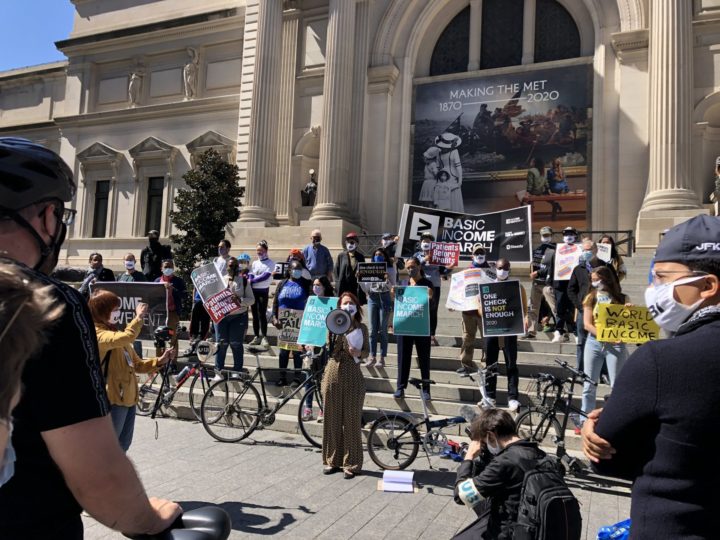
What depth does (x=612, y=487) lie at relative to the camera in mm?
6223

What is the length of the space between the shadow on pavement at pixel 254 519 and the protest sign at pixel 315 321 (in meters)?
3.17

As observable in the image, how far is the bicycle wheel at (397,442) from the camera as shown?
6762mm

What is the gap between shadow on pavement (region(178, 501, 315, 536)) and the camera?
498cm

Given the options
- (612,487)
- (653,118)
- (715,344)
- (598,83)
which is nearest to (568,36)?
(598,83)

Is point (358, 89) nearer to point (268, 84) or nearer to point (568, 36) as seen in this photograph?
point (268, 84)

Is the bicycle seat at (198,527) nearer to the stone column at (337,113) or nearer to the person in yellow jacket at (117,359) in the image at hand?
the person in yellow jacket at (117,359)

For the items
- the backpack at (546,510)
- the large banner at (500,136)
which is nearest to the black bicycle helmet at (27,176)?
the backpack at (546,510)

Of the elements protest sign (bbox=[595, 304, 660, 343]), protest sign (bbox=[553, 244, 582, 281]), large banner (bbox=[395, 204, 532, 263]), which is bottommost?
protest sign (bbox=[595, 304, 660, 343])

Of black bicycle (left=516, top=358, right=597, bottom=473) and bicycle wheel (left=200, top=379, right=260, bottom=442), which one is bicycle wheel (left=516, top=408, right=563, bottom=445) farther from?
bicycle wheel (left=200, top=379, right=260, bottom=442)

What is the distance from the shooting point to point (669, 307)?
2.01 meters

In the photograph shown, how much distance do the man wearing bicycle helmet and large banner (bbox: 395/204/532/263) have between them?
12.1m

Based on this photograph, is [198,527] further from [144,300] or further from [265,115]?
[265,115]

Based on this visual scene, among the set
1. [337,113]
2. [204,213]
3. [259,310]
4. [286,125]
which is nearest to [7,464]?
[259,310]

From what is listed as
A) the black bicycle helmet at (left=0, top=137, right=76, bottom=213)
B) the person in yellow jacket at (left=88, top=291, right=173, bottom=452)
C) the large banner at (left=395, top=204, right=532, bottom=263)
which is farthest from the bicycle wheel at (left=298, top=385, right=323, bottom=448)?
the black bicycle helmet at (left=0, top=137, right=76, bottom=213)
